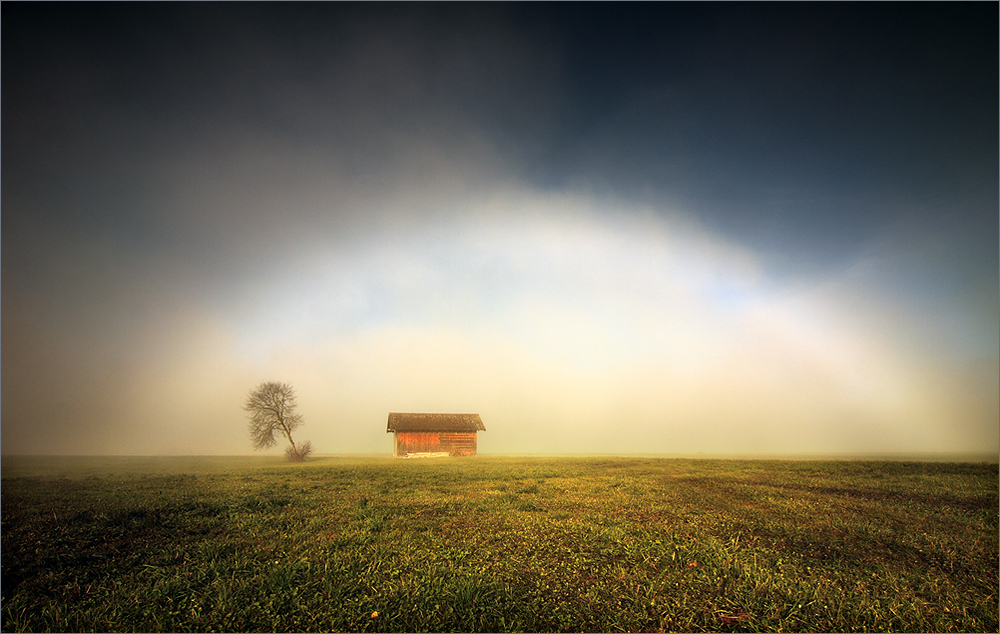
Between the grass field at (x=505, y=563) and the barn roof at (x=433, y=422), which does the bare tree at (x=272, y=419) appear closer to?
the barn roof at (x=433, y=422)

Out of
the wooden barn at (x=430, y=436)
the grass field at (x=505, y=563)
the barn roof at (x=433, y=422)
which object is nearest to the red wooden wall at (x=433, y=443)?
the wooden barn at (x=430, y=436)

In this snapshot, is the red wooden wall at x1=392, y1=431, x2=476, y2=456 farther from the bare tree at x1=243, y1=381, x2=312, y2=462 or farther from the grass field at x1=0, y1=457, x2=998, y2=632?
the grass field at x1=0, y1=457, x2=998, y2=632

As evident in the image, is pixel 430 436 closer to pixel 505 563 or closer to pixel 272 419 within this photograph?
pixel 272 419

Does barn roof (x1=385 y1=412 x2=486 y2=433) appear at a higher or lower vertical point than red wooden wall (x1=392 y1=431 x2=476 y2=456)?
higher

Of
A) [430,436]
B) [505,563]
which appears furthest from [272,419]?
[505,563]

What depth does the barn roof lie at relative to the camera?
54906 mm

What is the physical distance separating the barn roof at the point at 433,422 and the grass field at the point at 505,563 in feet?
132

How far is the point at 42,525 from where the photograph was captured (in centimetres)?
1096

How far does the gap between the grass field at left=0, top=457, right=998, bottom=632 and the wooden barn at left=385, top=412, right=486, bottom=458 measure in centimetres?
3998

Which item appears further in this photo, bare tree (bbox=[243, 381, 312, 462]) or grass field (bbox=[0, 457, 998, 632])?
bare tree (bbox=[243, 381, 312, 462])

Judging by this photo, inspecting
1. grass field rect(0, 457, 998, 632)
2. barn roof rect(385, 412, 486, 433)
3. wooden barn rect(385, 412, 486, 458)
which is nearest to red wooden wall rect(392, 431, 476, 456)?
wooden barn rect(385, 412, 486, 458)

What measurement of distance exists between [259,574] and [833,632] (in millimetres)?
9357

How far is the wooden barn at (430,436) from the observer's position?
54.1 metres

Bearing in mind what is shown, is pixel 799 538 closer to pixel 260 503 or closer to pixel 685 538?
pixel 685 538
